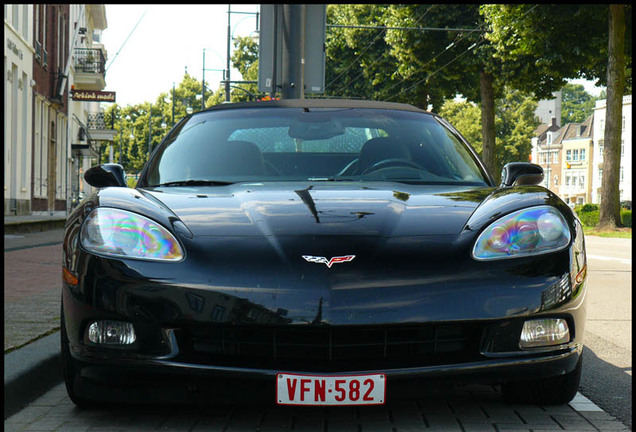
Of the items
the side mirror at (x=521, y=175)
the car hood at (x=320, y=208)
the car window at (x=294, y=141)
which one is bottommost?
the car hood at (x=320, y=208)

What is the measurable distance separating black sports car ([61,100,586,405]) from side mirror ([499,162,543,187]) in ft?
1.85

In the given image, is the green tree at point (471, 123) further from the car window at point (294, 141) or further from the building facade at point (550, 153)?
the car window at point (294, 141)

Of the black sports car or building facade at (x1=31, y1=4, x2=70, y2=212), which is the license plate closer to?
the black sports car

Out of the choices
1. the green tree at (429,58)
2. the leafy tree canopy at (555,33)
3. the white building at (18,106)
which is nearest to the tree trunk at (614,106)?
the leafy tree canopy at (555,33)

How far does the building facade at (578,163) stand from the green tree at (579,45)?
79.0 m

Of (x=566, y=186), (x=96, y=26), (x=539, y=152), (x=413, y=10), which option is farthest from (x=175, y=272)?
(x=539, y=152)

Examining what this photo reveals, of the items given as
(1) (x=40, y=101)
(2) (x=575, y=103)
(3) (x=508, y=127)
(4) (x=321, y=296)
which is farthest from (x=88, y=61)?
(2) (x=575, y=103)

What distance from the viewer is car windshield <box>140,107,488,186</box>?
4.39m

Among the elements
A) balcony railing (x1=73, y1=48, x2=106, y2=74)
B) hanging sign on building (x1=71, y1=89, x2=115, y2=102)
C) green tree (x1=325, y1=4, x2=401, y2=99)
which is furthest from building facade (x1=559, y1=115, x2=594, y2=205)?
hanging sign on building (x1=71, y1=89, x2=115, y2=102)

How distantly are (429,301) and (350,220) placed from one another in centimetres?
52

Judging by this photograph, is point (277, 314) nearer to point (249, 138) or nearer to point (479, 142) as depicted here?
point (249, 138)

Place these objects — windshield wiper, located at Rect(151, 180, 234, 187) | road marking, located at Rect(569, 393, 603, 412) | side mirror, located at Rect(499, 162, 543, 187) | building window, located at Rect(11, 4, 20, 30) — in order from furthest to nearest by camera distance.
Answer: building window, located at Rect(11, 4, 20, 30) < side mirror, located at Rect(499, 162, 543, 187) < windshield wiper, located at Rect(151, 180, 234, 187) < road marking, located at Rect(569, 393, 603, 412)

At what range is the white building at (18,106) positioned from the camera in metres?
23.9

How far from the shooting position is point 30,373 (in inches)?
155
